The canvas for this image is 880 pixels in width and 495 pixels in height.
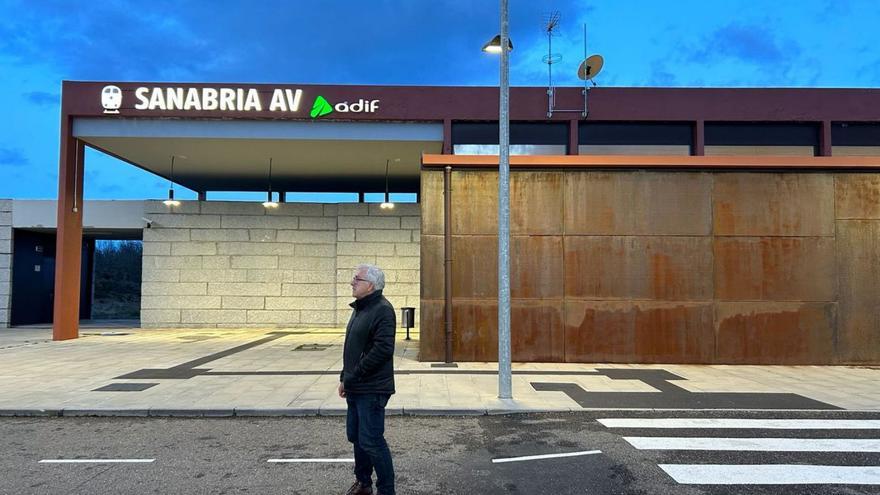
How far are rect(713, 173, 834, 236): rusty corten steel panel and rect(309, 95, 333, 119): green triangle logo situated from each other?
9231 millimetres

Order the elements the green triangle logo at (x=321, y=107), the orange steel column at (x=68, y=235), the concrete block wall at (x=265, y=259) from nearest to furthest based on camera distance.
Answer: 1. the green triangle logo at (x=321, y=107)
2. the orange steel column at (x=68, y=235)
3. the concrete block wall at (x=265, y=259)

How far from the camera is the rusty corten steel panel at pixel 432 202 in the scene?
38.5 ft

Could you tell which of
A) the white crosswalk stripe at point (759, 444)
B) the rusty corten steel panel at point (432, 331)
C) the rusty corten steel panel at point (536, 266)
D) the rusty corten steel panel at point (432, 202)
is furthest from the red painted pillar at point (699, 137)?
the white crosswalk stripe at point (759, 444)

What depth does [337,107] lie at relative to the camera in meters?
13.8

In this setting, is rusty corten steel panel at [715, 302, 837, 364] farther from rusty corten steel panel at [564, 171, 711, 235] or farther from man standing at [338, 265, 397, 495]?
man standing at [338, 265, 397, 495]

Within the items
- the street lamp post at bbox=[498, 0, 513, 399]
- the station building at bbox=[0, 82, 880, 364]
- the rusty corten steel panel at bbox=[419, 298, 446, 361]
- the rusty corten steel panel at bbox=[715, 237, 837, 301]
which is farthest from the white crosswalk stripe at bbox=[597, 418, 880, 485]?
the rusty corten steel panel at bbox=[419, 298, 446, 361]

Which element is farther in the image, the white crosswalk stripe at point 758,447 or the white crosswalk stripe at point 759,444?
the white crosswalk stripe at point 759,444

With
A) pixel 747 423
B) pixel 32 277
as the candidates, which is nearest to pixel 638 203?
pixel 747 423

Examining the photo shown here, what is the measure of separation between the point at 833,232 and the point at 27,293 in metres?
25.3

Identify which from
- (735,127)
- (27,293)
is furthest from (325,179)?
(735,127)

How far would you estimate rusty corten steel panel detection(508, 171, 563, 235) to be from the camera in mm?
11789

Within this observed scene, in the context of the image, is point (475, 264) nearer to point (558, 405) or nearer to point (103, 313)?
point (558, 405)

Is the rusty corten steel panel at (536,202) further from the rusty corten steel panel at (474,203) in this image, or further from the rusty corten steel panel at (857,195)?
the rusty corten steel panel at (857,195)

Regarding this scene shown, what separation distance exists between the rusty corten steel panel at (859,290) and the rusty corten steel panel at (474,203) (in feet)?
24.1
